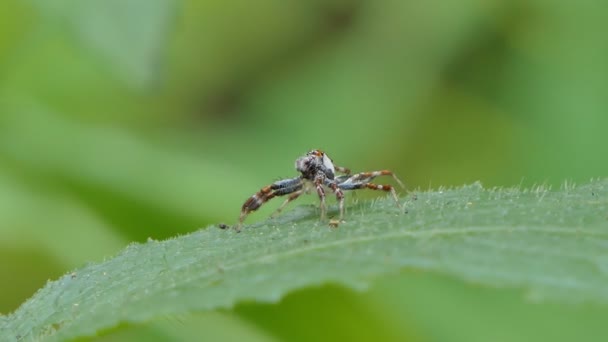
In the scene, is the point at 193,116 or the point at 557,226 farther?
the point at 193,116

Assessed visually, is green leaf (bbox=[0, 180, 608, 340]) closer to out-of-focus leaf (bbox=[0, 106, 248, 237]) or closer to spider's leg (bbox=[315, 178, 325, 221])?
spider's leg (bbox=[315, 178, 325, 221])

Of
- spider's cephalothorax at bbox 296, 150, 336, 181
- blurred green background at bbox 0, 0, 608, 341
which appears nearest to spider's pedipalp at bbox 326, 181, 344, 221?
spider's cephalothorax at bbox 296, 150, 336, 181

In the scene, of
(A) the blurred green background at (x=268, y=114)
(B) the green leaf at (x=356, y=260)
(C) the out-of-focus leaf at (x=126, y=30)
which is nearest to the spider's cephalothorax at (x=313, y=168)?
(A) the blurred green background at (x=268, y=114)

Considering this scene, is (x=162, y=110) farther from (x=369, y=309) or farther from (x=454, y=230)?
(x=454, y=230)

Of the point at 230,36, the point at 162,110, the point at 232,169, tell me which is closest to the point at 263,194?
the point at 232,169

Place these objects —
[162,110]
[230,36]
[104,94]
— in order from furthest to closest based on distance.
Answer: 1. [230,36]
2. [162,110]
3. [104,94]

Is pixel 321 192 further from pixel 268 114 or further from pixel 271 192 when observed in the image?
pixel 268 114
